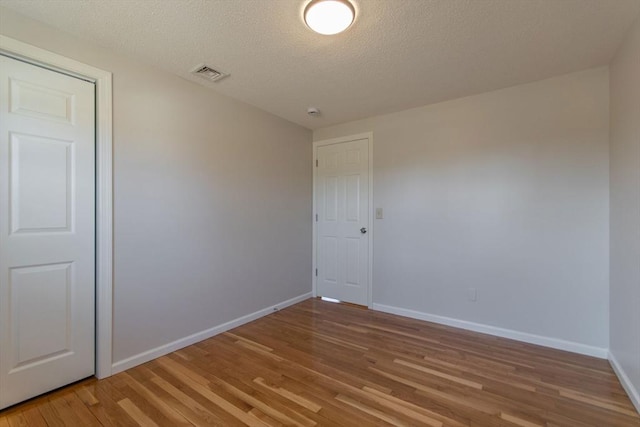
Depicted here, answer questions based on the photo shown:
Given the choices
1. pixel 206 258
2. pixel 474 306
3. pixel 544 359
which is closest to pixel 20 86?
pixel 206 258

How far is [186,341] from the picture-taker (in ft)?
8.39

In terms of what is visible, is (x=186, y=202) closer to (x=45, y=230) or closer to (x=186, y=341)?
(x=45, y=230)

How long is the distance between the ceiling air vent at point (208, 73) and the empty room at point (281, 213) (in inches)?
0.9

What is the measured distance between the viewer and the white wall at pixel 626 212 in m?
1.76

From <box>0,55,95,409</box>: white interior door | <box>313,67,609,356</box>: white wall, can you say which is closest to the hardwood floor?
<box>0,55,95,409</box>: white interior door

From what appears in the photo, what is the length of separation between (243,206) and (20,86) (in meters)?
1.81

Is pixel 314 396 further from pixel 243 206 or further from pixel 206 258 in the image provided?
pixel 243 206

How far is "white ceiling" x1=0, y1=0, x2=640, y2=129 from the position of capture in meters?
1.68

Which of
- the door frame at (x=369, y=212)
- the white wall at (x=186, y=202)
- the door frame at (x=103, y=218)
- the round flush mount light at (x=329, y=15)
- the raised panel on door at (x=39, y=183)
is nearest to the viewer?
the round flush mount light at (x=329, y=15)

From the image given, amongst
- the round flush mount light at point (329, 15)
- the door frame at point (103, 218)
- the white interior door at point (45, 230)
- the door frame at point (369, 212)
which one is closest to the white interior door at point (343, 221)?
the door frame at point (369, 212)

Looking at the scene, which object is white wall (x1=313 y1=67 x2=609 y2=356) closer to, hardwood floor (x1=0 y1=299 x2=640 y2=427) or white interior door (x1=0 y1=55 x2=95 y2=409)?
hardwood floor (x1=0 y1=299 x2=640 y2=427)

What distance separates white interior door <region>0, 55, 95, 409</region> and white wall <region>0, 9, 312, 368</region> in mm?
178

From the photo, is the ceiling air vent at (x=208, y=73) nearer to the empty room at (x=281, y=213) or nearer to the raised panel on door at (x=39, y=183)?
the empty room at (x=281, y=213)

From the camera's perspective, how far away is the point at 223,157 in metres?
2.88
